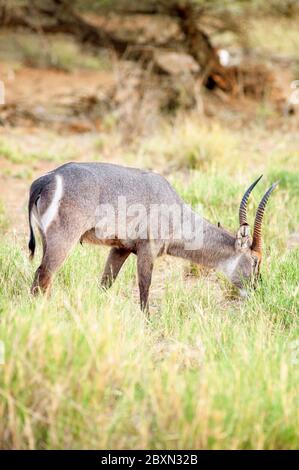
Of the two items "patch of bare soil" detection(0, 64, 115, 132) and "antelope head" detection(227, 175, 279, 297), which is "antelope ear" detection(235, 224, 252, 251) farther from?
"patch of bare soil" detection(0, 64, 115, 132)

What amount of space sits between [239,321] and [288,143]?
7233 mm

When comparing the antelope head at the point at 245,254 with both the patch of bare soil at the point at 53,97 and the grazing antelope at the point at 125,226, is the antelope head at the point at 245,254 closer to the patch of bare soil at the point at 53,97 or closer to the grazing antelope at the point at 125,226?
the grazing antelope at the point at 125,226

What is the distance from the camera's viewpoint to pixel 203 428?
11.4ft

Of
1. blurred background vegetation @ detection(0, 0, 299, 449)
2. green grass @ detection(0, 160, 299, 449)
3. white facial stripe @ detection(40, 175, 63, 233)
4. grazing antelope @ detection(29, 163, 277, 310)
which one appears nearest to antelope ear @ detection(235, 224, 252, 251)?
grazing antelope @ detection(29, 163, 277, 310)

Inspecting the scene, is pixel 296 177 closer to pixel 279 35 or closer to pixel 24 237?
pixel 24 237

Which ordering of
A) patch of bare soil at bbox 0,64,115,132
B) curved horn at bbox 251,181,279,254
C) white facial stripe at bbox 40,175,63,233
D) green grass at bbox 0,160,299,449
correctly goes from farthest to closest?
patch of bare soil at bbox 0,64,115,132, curved horn at bbox 251,181,279,254, white facial stripe at bbox 40,175,63,233, green grass at bbox 0,160,299,449

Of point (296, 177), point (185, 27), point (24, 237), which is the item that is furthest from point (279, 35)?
point (24, 237)

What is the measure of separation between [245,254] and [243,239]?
0.45 feet

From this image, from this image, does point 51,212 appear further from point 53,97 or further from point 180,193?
point 53,97

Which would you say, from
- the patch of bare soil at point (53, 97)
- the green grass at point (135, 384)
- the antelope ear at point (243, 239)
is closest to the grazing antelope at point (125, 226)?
the antelope ear at point (243, 239)

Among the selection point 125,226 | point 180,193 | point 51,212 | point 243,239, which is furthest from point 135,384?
point 180,193

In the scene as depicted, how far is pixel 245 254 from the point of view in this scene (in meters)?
6.42

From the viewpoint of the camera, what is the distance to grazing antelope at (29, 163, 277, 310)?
18.0ft

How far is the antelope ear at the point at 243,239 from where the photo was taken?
20.7ft
